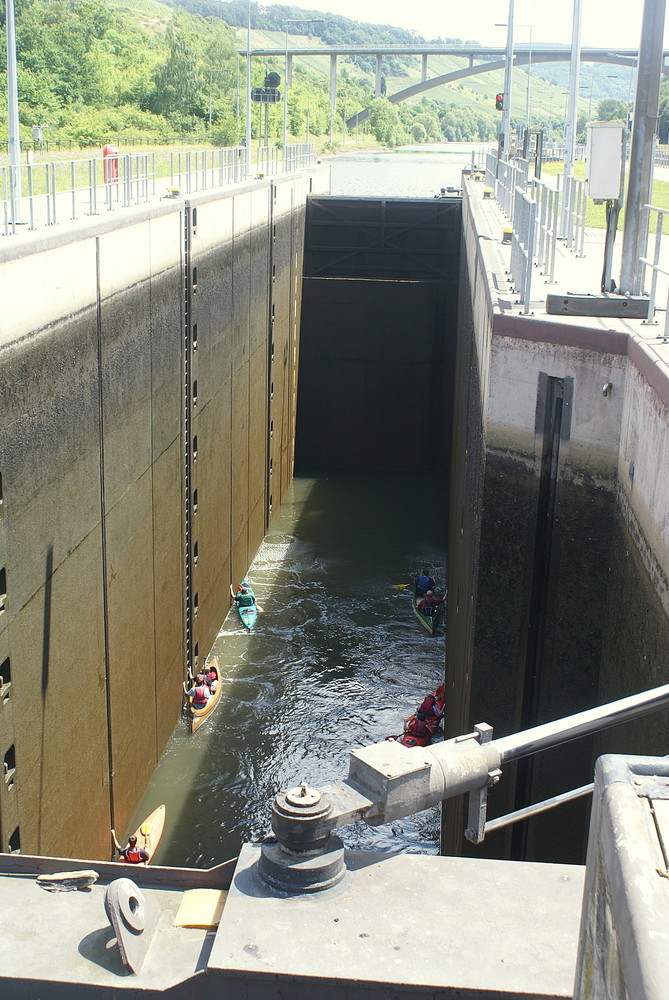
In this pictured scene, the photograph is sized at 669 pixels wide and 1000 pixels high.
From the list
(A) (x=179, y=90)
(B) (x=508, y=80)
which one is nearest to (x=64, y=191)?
(B) (x=508, y=80)

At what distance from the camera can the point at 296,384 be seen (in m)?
28.8

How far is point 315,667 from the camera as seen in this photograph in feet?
59.8

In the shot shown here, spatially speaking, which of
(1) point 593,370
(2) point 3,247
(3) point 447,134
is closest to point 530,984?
(1) point 593,370

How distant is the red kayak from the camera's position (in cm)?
1516

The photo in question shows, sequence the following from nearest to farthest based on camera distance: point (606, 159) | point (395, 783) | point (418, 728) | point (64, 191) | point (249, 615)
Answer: point (395, 783), point (606, 159), point (64, 191), point (418, 728), point (249, 615)

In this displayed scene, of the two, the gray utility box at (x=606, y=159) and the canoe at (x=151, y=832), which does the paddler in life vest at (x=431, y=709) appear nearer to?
the canoe at (x=151, y=832)

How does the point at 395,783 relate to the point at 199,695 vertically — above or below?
above

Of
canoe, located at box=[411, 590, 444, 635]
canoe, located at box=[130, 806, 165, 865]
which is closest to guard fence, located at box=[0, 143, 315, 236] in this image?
canoe, located at box=[130, 806, 165, 865]

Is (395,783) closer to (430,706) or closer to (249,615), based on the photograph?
(430,706)

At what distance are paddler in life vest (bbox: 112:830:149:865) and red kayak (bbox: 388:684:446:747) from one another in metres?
4.35

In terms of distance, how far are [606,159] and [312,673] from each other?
36.1 ft

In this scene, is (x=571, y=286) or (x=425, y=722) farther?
(x=425, y=722)

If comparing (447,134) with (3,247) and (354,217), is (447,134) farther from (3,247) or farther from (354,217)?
(3,247)

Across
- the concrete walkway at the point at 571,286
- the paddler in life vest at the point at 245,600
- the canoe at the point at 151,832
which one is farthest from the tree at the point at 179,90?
the canoe at the point at 151,832
